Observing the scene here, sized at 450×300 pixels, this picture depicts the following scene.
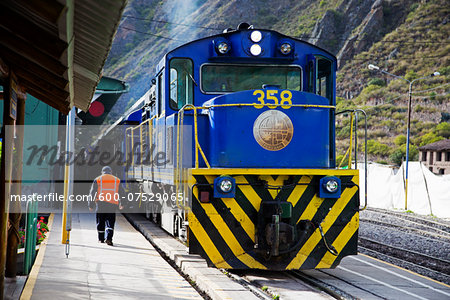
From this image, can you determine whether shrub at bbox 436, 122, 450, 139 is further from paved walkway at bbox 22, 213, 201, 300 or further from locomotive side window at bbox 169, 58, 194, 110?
locomotive side window at bbox 169, 58, 194, 110

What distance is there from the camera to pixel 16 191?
265 inches

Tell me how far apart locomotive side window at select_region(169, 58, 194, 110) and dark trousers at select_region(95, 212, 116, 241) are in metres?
3.27

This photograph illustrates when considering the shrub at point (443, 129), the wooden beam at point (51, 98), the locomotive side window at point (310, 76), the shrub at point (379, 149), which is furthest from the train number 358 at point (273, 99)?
the shrub at point (443, 129)

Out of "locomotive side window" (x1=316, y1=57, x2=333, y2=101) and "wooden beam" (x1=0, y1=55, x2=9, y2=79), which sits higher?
"locomotive side window" (x1=316, y1=57, x2=333, y2=101)

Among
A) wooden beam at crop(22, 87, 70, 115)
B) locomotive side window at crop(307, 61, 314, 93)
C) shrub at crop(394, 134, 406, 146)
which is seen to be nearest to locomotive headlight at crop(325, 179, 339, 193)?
locomotive side window at crop(307, 61, 314, 93)

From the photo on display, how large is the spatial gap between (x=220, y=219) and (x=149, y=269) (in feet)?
5.42

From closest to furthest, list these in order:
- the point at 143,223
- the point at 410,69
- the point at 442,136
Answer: the point at 143,223 < the point at 442,136 < the point at 410,69

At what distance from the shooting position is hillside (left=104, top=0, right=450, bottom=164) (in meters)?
59.1

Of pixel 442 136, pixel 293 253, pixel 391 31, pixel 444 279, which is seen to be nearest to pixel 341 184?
pixel 293 253

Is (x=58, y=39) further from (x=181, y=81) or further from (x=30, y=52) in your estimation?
(x=181, y=81)

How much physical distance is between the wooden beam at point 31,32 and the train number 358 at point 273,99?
390cm

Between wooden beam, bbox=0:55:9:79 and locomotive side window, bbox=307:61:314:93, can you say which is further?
locomotive side window, bbox=307:61:314:93

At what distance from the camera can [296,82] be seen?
8.57 metres

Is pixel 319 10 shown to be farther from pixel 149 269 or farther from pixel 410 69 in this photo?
pixel 149 269
